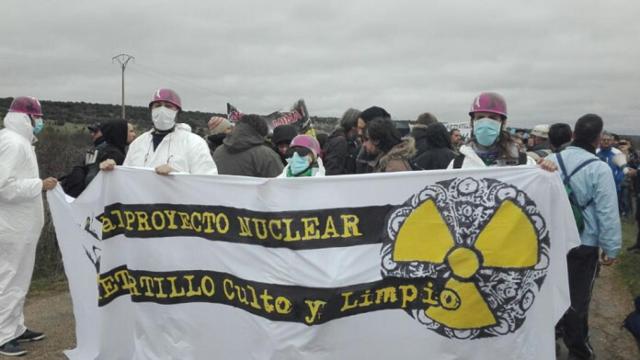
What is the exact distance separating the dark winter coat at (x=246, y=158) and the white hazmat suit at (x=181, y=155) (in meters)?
0.72

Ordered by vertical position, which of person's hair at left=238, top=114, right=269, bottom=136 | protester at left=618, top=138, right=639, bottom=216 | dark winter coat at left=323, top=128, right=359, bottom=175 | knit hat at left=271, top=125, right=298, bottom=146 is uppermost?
person's hair at left=238, top=114, right=269, bottom=136

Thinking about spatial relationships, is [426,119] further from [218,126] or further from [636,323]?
[636,323]

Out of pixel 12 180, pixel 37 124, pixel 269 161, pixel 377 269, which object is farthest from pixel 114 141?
pixel 377 269

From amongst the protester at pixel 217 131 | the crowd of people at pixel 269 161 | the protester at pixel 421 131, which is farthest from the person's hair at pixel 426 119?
the protester at pixel 217 131

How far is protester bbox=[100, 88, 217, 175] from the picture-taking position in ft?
15.2

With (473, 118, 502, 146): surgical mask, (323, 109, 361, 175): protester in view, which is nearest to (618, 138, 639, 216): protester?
(323, 109, 361, 175): protester

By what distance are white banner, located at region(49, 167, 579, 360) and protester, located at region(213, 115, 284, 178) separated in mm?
1283

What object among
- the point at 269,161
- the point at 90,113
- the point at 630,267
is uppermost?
the point at 90,113

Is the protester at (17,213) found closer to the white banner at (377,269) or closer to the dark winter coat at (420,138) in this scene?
the white banner at (377,269)

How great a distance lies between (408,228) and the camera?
379cm

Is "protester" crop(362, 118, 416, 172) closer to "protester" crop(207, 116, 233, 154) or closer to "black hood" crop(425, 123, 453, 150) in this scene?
"black hood" crop(425, 123, 453, 150)

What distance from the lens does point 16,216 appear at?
505 cm

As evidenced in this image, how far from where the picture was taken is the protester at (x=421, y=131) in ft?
22.1

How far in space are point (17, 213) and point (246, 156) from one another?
2.24 metres
